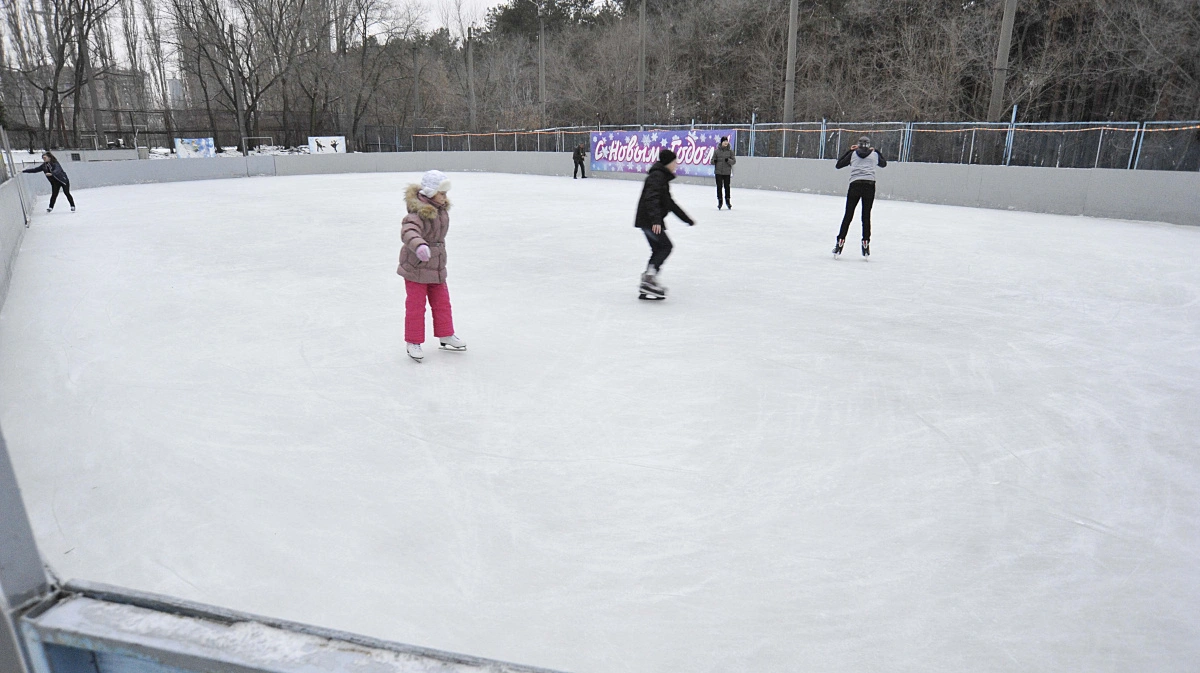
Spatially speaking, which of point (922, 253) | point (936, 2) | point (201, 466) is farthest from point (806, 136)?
point (201, 466)

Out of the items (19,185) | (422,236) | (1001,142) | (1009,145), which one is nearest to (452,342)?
(422,236)

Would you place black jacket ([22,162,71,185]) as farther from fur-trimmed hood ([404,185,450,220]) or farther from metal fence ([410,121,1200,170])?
metal fence ([410,121,1200,170])

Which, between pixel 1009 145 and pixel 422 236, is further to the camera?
pixel 1009 145

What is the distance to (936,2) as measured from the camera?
3073 centimetres

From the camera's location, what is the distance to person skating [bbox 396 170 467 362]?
485 cm

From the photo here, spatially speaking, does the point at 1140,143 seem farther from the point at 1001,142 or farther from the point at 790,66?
the point at 790,66

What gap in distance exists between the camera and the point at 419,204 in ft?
15.9

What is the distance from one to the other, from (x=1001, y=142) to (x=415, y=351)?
16.0m

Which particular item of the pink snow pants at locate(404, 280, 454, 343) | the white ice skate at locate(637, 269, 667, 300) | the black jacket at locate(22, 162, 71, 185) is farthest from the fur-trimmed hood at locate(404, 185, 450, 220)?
the black jacket at locate(22, 162, 71, 185)

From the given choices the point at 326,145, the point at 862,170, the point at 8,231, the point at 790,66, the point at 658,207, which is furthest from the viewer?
the point at 326,145

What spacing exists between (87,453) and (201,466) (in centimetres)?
67

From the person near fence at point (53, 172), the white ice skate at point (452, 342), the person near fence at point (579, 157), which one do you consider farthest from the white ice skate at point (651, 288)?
the person near fence at point (579, 157)

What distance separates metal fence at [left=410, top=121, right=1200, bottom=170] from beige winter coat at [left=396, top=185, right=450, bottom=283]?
48.4ft

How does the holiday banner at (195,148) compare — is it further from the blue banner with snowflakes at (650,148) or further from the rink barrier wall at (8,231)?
the rink barrier wall at (8,231)
